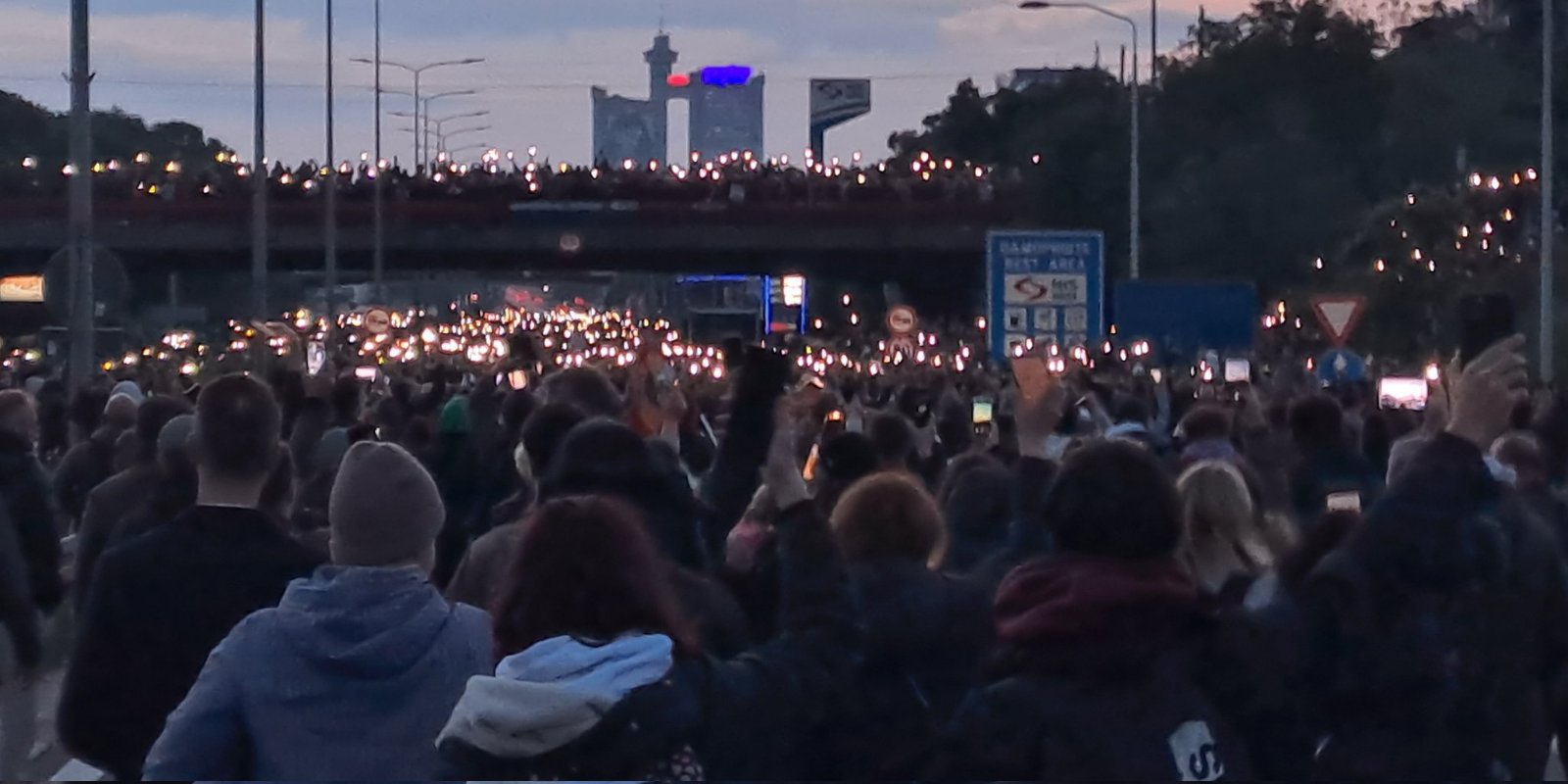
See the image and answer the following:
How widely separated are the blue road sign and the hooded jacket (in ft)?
76.2

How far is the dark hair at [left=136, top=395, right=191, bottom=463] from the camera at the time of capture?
10.4m

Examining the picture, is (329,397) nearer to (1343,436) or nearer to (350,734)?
(1343,436)

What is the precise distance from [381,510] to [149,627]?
3.59 feet

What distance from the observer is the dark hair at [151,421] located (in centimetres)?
1044

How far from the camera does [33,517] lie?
10.8 metres

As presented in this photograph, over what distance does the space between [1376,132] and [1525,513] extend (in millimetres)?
71441

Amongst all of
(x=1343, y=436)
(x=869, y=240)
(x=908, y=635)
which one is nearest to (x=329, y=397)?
(x=1343, y=436)

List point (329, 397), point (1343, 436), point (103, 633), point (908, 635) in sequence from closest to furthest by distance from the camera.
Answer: point (103, 633)
point (908, 635)
point (1343, 436)
point (329, 397)

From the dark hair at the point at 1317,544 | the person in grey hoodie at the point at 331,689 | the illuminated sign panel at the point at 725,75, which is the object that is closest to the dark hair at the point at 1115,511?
the person in grey hoodie at the point at 331,689

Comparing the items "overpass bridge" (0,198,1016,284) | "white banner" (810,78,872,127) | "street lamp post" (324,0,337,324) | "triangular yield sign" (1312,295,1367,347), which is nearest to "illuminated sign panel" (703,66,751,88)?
"white banner" (810,78,872,127)

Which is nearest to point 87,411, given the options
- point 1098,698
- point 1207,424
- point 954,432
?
point 954,432

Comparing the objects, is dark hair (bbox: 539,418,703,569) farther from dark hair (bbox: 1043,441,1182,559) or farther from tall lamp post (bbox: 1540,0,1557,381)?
tall lamp post (bbox: 1540,0,1557,381)

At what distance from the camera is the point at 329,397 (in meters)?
17.5

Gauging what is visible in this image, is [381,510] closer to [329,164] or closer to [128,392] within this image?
[128,392]
